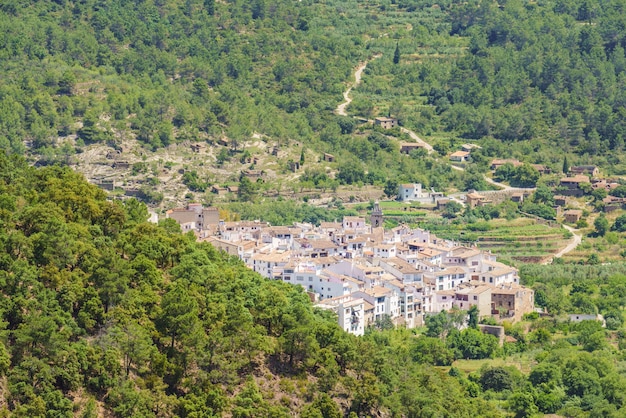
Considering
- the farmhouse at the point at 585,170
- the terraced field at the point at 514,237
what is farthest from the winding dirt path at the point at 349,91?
the terraced field at the point at 514,237

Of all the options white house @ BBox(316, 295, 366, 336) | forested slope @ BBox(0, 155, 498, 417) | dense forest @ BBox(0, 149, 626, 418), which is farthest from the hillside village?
forested slope @ BBox(0, 155, 498, 417)

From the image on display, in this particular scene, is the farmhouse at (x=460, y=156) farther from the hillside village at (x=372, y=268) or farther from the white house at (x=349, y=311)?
the white house at (x=349, y=311)

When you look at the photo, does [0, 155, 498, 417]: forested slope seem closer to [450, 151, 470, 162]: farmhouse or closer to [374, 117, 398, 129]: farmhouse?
[450, 151, 470, 162]: farmhouse

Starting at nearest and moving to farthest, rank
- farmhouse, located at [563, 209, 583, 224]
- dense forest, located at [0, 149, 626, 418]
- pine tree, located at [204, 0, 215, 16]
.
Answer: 1. dense forest, located at [0, 149, 626, 418]
2. farmhouse, located at [563, 209, 583, 224]
3. pine tree, located at [204, 0, 215, 16]

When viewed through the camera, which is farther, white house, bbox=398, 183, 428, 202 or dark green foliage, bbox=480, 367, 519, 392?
white house, bbox=398, 183, 428, 202

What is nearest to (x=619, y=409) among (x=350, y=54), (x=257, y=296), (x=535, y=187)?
(x=257, y=296)

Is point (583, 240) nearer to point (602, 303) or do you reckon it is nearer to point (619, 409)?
point (602, 303)
